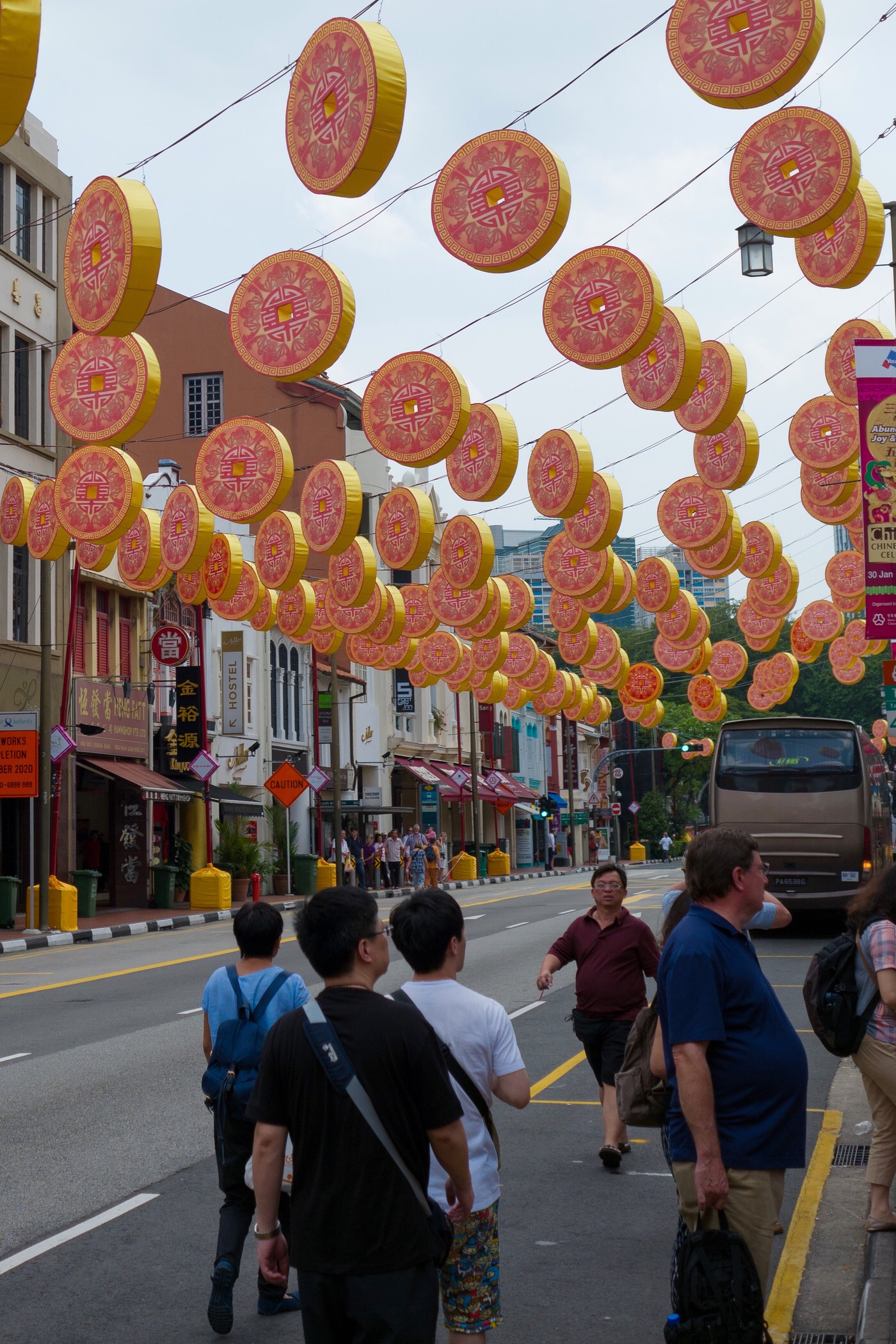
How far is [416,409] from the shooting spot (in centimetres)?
1461

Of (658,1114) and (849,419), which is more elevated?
(849,419)

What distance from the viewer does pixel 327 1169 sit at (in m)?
3.59

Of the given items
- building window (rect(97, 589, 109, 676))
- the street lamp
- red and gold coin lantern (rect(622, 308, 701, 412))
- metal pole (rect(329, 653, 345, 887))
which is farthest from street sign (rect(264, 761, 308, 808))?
red and gold coin lantern (rect(622, 308, 701, 412))

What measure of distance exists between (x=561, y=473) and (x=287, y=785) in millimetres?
20134

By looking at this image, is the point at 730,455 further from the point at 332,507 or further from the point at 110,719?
the point at 110,719

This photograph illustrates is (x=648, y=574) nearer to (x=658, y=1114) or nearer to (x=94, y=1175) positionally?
(x=94, y=1175)

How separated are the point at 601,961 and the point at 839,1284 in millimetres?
2487

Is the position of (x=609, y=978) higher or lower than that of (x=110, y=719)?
lower

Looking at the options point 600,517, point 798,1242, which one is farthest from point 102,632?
point 798,1242

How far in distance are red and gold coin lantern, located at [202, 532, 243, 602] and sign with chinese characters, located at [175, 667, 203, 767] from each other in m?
→ 10.2

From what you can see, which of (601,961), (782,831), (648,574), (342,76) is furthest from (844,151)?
(648,574)

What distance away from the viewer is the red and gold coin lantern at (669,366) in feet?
45.1

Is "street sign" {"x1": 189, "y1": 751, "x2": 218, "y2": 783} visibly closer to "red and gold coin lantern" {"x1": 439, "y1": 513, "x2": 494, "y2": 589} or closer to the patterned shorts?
"red and gold coin lantern" {"x1": 439, "y1": 513, "x2": 494, "y2": 589}

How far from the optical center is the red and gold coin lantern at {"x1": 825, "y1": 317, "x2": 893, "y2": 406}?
16484 millimetres
